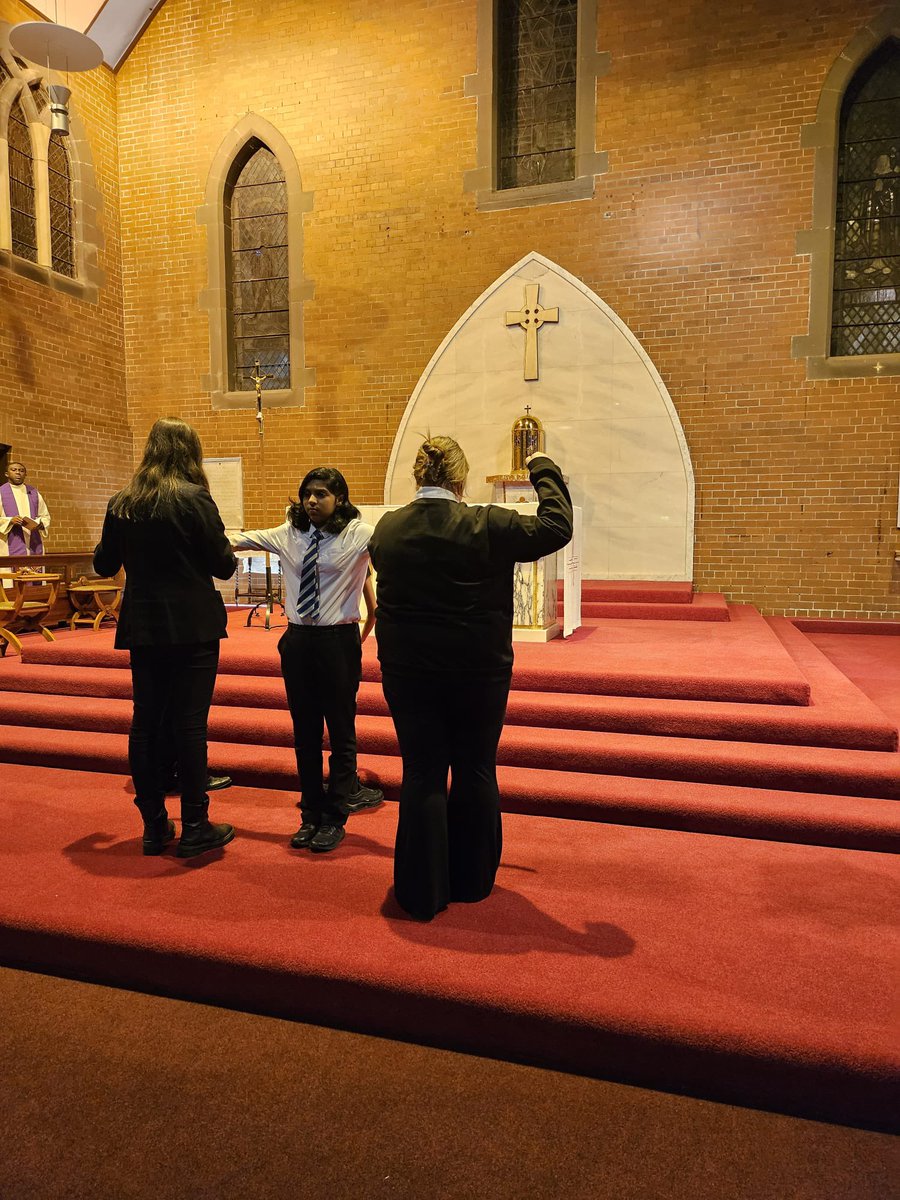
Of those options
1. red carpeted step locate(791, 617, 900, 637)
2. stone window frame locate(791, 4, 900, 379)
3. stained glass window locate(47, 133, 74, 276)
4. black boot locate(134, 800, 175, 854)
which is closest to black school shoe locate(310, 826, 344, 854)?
black boot locate(134, 800, 175, 854)

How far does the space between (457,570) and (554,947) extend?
1201mm

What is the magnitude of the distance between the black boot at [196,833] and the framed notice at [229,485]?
7.01 metres

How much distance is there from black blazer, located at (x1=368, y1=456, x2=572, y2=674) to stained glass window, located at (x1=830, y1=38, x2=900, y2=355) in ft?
23.6

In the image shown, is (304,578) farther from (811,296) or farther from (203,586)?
(811,296)

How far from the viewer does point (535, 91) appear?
866cm

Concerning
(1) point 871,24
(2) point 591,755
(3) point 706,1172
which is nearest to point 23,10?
(1) point 871,24

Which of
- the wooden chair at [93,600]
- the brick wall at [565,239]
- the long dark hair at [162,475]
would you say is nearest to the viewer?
the long dark hair at [162,475]

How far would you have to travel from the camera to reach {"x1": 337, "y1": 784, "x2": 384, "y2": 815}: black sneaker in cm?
364

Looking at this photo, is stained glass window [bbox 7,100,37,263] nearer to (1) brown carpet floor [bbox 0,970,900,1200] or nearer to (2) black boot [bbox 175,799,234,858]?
(2) black boot [bbox 175,799,234,858]

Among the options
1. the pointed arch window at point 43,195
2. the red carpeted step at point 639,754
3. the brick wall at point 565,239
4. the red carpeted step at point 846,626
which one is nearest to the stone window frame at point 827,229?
the brick wall at point 565,239

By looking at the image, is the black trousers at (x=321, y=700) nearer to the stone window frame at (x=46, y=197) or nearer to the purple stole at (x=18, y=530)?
the purple stole at (x=18, y=530)

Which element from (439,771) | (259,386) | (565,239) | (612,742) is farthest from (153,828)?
(565,239)

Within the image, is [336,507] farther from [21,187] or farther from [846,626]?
[21,187]

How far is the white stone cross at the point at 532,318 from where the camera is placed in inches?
333
